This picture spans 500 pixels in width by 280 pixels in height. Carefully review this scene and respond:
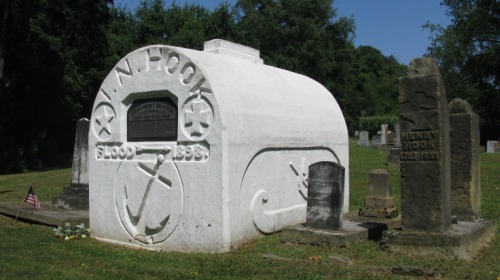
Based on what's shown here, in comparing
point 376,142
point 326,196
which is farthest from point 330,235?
point 376,142

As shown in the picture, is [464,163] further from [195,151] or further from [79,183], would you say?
[79,183]

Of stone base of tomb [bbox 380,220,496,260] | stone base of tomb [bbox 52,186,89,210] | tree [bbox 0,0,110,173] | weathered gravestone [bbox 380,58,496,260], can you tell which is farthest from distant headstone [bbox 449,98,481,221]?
tree [bbox 0,0,110,173]

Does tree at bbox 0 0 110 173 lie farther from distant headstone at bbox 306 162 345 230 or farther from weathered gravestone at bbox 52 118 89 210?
distant headstone at bbox 306 162 345 230

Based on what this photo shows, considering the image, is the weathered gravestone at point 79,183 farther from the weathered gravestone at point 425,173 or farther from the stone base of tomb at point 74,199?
the weathered gravestone at point 425,173

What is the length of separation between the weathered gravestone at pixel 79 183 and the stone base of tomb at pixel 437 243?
283 inches

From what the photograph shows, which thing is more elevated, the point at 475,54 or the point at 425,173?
the point at 475,54

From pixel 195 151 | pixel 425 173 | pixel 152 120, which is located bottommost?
pixel 425 173

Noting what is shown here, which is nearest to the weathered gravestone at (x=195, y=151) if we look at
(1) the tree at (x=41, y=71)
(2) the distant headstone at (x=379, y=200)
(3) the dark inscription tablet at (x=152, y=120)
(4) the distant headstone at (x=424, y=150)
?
(3) the dark inscription tablet at (x=152, y=120)

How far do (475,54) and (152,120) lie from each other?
3345 cm

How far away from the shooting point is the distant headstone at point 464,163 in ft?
30.2

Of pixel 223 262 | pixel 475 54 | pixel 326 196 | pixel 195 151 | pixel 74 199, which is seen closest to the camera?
pixel 223 262

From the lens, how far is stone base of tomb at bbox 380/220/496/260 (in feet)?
24.2

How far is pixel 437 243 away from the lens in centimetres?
745

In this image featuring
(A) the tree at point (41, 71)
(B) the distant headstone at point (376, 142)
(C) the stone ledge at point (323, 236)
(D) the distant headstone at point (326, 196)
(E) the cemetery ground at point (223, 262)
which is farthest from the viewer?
(B) the distant headstone at point (376, 142)
